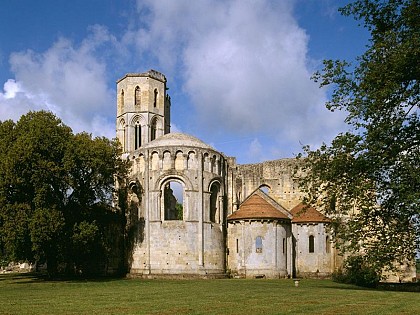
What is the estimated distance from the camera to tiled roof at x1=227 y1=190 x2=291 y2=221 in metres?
44.0

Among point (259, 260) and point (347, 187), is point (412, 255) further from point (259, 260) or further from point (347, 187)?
point (259, 260)

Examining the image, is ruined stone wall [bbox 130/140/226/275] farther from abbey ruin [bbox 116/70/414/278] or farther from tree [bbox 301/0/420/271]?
tree [bbox 301/0/420/271]

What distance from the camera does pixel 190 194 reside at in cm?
4381

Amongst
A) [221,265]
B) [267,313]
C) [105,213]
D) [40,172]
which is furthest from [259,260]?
[267,313]

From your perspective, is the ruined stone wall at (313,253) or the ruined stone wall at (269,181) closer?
the ruined stone wall at (313,253)

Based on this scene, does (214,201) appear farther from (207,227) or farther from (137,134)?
(137,134)

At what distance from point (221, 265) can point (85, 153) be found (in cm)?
1431

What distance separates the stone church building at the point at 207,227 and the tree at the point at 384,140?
2028cm

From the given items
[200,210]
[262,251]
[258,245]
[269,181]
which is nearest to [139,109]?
[269,181]

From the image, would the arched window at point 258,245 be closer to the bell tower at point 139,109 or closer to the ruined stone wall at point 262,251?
the ruined stone wall at point 262,251

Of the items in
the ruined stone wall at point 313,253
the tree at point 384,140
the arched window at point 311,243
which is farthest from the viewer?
the arched window at point 311,243

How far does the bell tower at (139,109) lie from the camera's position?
63.2 meters

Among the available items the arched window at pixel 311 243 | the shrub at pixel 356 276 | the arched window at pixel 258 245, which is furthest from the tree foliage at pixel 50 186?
the shrub at pixel 356 276

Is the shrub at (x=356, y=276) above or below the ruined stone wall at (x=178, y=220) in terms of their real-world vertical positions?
below
